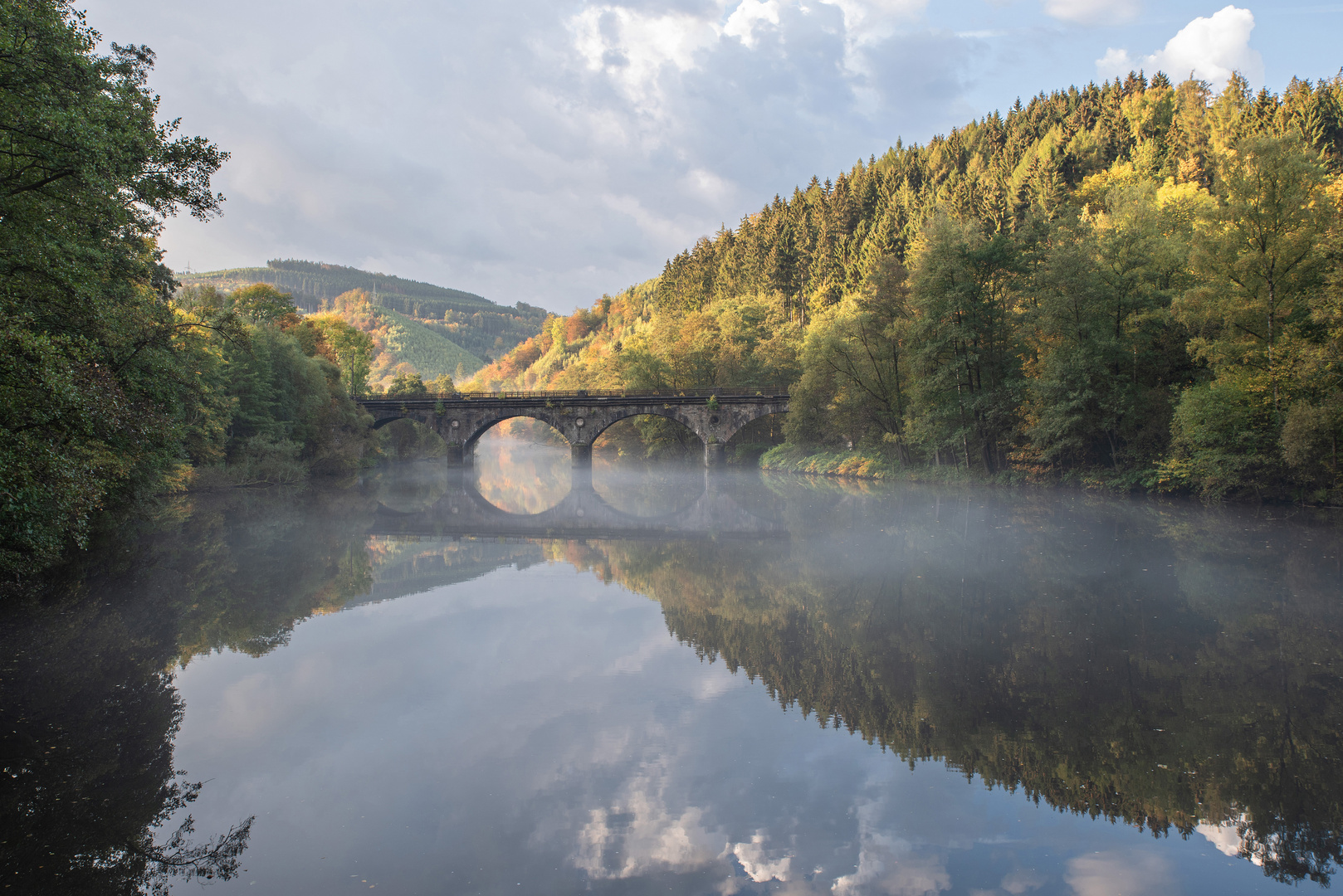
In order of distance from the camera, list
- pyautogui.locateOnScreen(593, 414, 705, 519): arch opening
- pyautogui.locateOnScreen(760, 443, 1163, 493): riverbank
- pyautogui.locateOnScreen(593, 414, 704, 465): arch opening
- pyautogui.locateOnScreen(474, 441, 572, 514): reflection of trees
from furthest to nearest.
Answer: pyautogui.locateOnScreen(593, 414, 704, 465): arch opening, pyautogui.locateOnScreen(474, 441, 572, 514): reflection of trees, pyautogui.locateOnScreen(593, 414, 705, 519): arch opening, pyautogui.locateOnScreen(760, 443, 1163, 493): riverbank

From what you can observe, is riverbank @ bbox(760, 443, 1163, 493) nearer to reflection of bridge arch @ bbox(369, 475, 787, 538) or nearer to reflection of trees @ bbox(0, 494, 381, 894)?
reflection of bridge arch @ bbox(369, 475, 787, 538)

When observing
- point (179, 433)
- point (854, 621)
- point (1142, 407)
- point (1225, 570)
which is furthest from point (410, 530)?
point (1142, 407)

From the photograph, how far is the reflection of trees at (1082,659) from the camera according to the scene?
24.6 feet

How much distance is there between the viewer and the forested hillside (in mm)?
24125

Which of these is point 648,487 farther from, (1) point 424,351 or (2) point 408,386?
(1) point 424,351

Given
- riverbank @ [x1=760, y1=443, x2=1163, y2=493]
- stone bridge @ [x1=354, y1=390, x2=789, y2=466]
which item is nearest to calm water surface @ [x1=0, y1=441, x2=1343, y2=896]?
riverbank @ [x1=760, y1=443, x2=1163, y2=493]

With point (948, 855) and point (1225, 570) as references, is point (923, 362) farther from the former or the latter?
point (948, 855)

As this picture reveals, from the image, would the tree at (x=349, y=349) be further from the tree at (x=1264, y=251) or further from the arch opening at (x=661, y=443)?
the tree at (x=1264, y=251)

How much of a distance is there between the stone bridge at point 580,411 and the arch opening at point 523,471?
5.11 ft

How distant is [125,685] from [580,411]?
5008 cm

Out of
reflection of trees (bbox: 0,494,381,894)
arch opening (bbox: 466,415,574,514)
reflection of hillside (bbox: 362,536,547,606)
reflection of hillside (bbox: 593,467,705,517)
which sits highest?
reflection of trees (bbox: 0,494,381,894)

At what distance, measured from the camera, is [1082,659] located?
11266 mm

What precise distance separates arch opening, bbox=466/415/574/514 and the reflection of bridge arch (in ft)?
6.62

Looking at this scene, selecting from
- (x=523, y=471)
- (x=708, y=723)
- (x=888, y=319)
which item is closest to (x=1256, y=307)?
(x=888, y=319)
